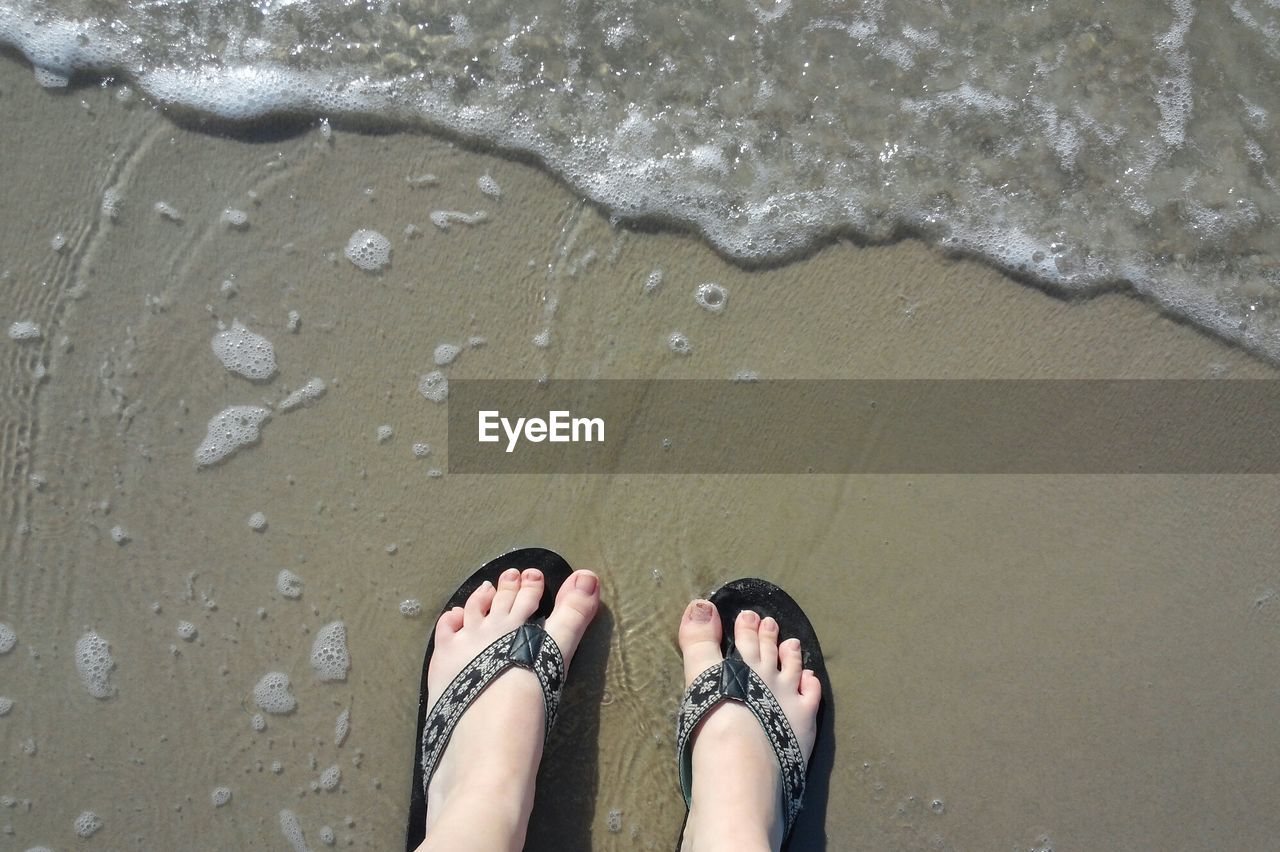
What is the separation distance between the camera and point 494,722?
2.22 m

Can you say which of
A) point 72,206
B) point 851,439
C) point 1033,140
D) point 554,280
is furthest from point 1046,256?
point 72,206

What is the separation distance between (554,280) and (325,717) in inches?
56.2

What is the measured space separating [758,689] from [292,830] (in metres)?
1.39

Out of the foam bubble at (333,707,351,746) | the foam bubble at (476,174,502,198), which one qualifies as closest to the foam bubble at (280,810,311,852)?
the foam bubble at (333,707,351,746)

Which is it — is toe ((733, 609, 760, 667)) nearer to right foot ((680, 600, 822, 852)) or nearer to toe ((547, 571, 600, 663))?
right foot ((680, 600, 822, 852))

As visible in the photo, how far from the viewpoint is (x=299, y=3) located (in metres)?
2.44

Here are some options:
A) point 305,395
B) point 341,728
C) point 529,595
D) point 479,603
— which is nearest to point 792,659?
point 529,595

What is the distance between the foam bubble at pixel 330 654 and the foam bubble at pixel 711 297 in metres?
1.41

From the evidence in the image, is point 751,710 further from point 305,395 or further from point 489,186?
point 489,186

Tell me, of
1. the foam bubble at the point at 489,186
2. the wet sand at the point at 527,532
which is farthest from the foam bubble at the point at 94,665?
the foam bubble at the point at 489,186

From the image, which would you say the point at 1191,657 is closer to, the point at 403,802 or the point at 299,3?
the point at 403,802

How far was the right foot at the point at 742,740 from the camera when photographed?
2.12 metres

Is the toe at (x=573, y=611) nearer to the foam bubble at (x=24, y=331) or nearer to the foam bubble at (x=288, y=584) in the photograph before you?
the foam bubble at (x=288, y=584)

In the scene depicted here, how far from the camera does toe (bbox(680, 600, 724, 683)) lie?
231 centimetres
